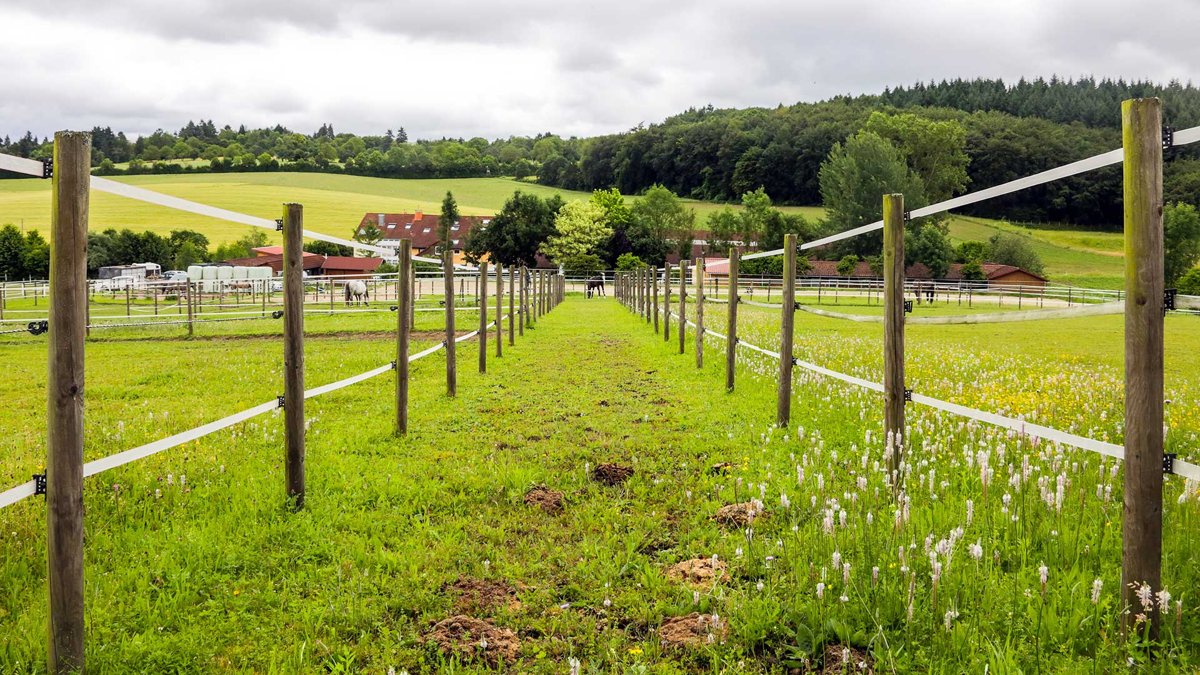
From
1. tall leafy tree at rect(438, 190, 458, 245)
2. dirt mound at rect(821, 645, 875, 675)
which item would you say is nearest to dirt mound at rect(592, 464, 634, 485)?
dirt mound at rect(821, 645, 875, 675)

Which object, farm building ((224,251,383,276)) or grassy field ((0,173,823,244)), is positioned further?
grassy field ((0,173,823,244))

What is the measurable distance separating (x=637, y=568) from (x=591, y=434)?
11.8 ft

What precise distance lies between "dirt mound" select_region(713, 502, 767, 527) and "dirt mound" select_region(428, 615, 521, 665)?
6.07 ft

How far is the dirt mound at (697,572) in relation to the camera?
414cm

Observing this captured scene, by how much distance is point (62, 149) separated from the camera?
3.01 metres

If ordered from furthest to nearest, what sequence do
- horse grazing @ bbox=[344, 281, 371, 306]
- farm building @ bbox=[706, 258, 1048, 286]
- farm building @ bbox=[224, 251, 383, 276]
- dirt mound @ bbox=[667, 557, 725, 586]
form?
1. farm building @ bbox=[224, 251, 383, 276]
2. farm building @ bbox=[706, 258, 1048, 286]
3. horse grazing @ bbox=[344, 281, 371, 306]
4. dirt mound @ bbox=[667, 557, 725, 586]

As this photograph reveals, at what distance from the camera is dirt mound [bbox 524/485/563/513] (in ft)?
18.0

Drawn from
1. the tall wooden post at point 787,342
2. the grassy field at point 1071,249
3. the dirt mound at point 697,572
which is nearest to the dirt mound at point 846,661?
the dirt mound at point 697,572

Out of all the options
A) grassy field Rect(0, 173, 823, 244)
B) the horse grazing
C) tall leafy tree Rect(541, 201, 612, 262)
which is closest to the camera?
the horse grazing

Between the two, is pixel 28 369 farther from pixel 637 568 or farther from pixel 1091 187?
pixel 1091 187

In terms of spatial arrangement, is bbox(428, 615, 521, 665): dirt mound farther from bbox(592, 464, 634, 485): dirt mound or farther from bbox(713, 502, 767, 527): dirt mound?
bbox(592, 464, 634, 485): dirt mound

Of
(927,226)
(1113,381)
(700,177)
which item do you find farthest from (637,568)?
(700,177)

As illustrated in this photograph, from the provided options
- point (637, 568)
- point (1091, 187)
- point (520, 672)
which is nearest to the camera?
point (520, 672)

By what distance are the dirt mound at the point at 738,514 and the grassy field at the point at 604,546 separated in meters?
0.08
